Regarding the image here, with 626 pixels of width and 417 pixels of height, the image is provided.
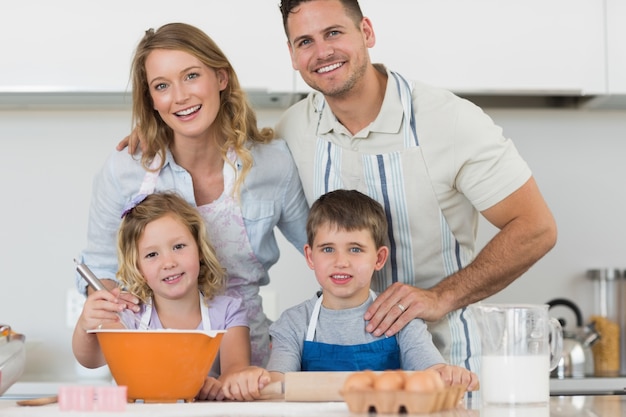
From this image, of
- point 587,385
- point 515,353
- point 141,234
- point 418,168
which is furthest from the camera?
point 587,385

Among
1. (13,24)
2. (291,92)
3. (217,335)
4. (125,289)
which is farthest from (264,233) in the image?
(13,24)

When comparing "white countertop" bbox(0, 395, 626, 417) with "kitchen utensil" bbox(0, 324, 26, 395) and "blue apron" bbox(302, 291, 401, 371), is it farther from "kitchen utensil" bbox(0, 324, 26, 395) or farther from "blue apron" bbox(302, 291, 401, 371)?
"blue apron" bbox(302, 291, 401, 371)

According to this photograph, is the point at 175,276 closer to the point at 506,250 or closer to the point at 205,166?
the point at 205,166

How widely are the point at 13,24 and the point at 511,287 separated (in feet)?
5.36

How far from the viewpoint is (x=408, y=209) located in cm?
195

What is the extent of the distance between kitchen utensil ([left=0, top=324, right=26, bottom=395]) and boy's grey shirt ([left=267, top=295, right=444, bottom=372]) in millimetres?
437

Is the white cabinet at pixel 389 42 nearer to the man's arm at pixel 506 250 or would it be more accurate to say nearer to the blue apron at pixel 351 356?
the man's arm at pixel 506 250

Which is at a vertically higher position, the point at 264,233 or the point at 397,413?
the point at 264,233

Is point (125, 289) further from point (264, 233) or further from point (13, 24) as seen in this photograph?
point (13, 24)

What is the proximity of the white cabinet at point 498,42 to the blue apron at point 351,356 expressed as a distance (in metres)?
1.11

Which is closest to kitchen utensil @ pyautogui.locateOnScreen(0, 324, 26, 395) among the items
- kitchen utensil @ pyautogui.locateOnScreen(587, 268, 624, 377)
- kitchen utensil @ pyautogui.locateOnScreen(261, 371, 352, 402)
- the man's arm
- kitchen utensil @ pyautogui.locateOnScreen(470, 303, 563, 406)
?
kitchen utensil @ pyautogui.locateOnScreen(261, 371, 352, 402)

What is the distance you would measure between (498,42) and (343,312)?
119 cm

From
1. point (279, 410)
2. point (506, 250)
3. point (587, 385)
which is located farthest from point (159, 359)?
point (587, 385)

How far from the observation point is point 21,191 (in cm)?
295
